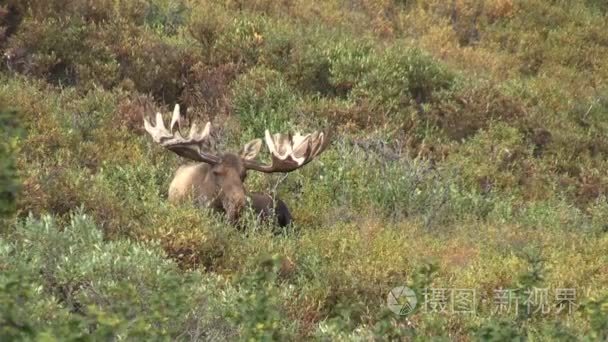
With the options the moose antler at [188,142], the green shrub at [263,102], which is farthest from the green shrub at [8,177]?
the green shrub at [263,102]

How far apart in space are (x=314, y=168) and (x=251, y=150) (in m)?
1.57

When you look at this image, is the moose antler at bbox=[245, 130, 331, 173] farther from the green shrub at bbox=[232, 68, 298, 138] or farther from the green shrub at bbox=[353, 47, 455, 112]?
the green shrub at bbox=[353, 47, 455, 112]

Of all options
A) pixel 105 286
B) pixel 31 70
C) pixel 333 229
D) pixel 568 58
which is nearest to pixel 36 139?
pixel 31 70

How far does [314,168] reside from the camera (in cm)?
1030

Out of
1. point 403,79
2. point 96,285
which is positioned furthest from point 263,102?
point 96,285

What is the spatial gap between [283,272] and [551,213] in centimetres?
396

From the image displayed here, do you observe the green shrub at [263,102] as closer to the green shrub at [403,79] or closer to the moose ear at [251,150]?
the green shrub at [403,79]

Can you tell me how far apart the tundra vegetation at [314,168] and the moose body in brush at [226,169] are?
26cm

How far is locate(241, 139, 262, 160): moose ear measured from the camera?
28.9 feet

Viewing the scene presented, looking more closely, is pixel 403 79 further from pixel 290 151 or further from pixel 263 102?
pixel 290 151

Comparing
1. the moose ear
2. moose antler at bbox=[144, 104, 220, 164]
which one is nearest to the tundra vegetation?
moose antler at bbox=[144, 104, 220, 164]

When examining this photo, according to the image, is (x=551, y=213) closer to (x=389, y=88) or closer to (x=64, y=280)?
(x=389, y=88)

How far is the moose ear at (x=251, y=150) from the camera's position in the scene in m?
8.82

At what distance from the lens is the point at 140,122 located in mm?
10766
